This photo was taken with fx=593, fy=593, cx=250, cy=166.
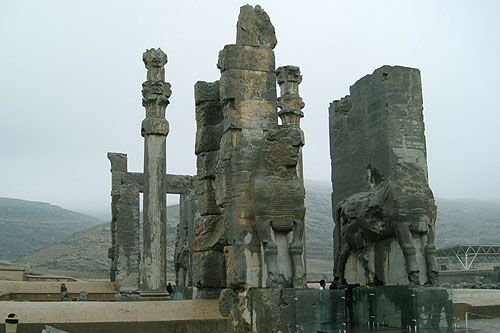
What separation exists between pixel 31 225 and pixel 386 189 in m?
77.2

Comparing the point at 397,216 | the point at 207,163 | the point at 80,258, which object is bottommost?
the point at 80,258

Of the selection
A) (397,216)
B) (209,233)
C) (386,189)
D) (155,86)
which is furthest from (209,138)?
(155,86)

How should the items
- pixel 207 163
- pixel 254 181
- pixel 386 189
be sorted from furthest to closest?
pixel 386 189 → pixel 207 163 → pixel 254 181

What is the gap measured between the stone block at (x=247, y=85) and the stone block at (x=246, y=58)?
74 mm

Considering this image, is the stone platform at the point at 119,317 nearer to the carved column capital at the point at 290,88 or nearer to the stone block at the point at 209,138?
the stone block at the point at 209,138

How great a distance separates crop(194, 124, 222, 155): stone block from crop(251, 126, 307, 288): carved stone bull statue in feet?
5.85

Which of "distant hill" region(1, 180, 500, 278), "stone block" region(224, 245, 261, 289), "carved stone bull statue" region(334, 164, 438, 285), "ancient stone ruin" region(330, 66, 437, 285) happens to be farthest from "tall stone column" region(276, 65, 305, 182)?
"distant hill" region(1, 180, 500, 278)

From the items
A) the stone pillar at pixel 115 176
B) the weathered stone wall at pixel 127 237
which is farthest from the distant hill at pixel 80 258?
the weathered stone wall at pixel 127 237

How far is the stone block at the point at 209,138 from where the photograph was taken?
9.68 metres

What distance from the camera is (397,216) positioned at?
9.94 metres

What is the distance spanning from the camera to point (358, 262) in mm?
11414

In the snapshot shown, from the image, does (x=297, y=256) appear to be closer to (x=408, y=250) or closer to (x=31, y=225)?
(x=408, y=250)

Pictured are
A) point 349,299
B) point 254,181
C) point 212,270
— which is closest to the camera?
point 254,181

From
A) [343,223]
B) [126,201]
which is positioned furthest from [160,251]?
[126,201]
